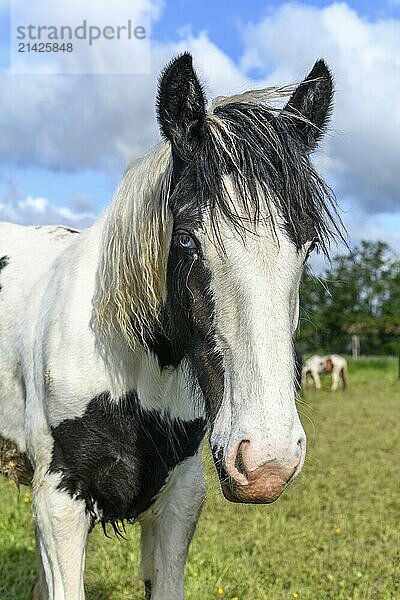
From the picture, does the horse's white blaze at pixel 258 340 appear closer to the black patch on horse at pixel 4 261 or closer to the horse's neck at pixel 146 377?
the horse's neck at pixel 146 377

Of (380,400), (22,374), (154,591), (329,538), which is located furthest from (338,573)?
(380,400)

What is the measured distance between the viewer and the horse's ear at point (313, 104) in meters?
2.31

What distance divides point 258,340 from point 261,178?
492 millimetres

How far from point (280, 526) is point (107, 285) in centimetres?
414

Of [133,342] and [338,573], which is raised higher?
[133,342]

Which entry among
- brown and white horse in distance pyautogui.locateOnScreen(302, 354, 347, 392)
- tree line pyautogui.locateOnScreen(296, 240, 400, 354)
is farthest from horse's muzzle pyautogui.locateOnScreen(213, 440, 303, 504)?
tree line pyautogui.locateOnScreen(296, 240, 400, 354)

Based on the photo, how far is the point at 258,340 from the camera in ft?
6.06

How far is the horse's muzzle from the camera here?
69.3 inches

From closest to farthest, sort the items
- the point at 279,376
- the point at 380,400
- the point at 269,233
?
the point at 279,376, the point at 269,233, the point at 380,400

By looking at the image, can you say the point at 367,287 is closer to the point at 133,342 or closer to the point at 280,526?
the point at 280,526

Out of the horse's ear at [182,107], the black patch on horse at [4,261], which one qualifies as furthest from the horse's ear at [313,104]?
the black patch on horse at [4,261]

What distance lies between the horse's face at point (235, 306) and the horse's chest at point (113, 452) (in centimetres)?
48

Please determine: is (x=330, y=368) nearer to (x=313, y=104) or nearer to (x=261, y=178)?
(x=313, y=104)

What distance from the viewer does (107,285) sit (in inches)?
101
